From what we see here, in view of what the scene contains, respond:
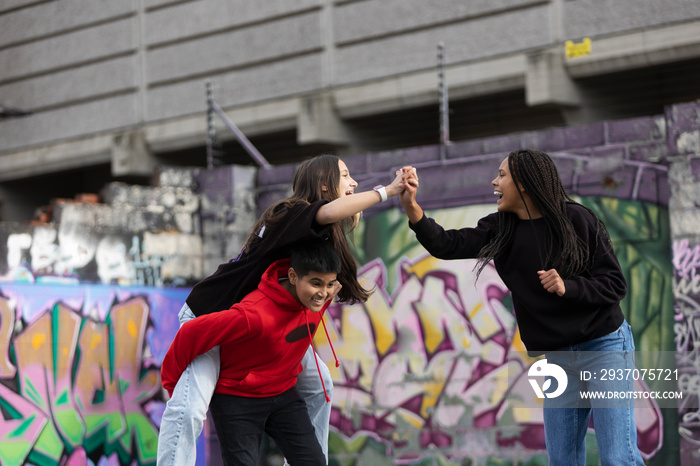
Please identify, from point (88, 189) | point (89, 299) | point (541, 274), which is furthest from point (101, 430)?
point (88, 189)

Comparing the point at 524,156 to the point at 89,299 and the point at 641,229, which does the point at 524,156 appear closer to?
the point at 641,229

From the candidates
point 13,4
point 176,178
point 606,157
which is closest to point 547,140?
point 606,157

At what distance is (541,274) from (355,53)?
8.80 meters

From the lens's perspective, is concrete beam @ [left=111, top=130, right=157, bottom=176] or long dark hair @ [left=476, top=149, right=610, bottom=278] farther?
concrete beam @ [left=111, top=130, right=157, bottom=176]

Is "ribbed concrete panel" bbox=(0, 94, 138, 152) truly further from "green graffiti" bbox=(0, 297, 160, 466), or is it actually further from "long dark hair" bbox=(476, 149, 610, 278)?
"long dark hair" bbox=(476, 149, 610, 278)

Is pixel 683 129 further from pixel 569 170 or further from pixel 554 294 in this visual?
pixel 554 294

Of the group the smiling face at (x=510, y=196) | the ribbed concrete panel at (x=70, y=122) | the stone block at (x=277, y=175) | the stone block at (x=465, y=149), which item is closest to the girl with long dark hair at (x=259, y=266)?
the smiling face at (x=510, y=196)

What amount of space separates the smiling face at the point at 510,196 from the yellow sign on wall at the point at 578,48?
258 inches

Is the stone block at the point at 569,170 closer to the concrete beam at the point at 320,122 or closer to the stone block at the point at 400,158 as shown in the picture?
the stone block at the point at 400,158

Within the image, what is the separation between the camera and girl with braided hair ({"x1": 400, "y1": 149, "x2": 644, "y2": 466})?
4.41m

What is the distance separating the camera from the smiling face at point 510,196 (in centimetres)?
465

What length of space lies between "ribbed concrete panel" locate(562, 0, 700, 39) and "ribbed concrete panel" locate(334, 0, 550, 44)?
1.38ft

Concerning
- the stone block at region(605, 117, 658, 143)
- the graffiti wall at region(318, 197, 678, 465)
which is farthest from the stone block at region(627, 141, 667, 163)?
the graffiti wall at region(318, 197, 678, 465)

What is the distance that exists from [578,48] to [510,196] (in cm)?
668
